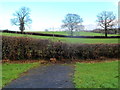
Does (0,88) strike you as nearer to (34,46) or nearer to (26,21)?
(34,46)

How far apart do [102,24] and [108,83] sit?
96.6 feet

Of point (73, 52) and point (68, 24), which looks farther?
point (68, 24)

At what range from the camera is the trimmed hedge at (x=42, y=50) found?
49.8 feet

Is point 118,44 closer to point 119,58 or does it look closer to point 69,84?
point 119,58

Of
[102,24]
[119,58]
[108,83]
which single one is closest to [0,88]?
[108,83]

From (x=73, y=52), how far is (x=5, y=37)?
185 inches

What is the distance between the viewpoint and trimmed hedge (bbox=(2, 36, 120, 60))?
15.2 meters

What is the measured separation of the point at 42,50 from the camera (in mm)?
15656

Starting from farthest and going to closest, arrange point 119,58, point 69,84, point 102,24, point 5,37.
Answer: point 102,24 < point 119,58 < point 5,37 < point 69,84

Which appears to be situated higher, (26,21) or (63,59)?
(26,21)

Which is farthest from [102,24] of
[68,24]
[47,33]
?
[47,33]

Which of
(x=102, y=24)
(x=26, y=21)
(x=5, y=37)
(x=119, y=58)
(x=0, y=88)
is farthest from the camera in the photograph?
(x=102, y=24)

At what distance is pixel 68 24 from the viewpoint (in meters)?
28.2

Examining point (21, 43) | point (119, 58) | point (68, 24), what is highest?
point (68, 24)
